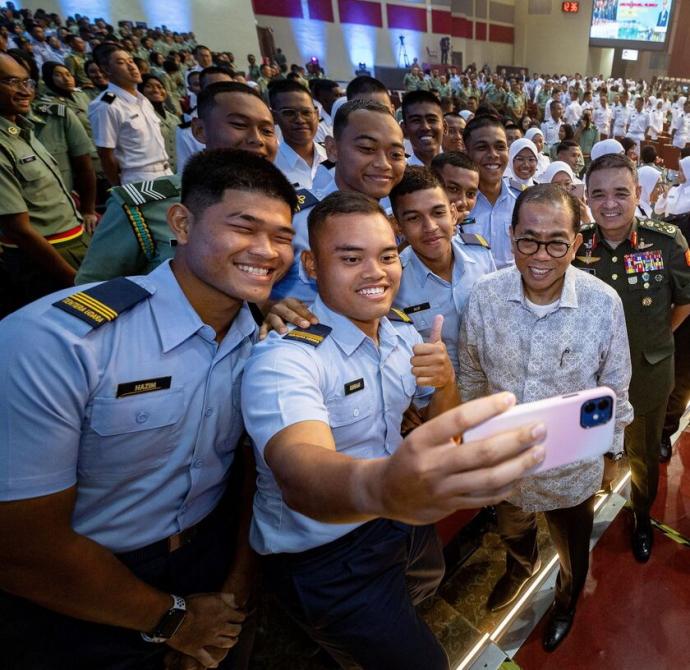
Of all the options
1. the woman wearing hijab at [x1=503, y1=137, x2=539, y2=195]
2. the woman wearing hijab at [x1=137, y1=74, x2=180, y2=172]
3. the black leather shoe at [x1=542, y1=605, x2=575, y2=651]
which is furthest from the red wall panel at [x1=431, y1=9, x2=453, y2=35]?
the black leather shoe at [x1=542, y1=605, x2=575, y2=651]


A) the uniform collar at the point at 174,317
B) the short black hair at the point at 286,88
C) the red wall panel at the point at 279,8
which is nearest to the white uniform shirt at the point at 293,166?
the short black hair at the point at 286,88

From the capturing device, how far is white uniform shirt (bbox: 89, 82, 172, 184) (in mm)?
3768

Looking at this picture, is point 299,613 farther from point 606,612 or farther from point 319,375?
point 606,612

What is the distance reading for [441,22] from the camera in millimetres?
22250

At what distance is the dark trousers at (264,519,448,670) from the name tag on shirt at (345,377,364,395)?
1.49 feet

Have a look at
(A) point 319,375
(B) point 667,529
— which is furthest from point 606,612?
(A) point 319,375

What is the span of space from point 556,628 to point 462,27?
1141 inches

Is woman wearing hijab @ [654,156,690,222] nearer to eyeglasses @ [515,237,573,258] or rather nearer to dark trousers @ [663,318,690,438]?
dark trousers @ [663,318,690,438]

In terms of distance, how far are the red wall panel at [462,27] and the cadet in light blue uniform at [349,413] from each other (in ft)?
91.8

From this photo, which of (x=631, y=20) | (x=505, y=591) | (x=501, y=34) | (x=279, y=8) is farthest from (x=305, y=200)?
(x=501, y=34)

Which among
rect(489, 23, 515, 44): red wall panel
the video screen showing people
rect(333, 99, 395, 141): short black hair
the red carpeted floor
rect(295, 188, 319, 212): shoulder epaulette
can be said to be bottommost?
the red carpeted floor

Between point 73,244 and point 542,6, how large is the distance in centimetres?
3157

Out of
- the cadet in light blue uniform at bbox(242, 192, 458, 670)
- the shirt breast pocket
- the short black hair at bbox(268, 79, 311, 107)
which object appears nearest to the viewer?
the shirt breast pocket

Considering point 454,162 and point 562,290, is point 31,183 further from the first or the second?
point 562,290
